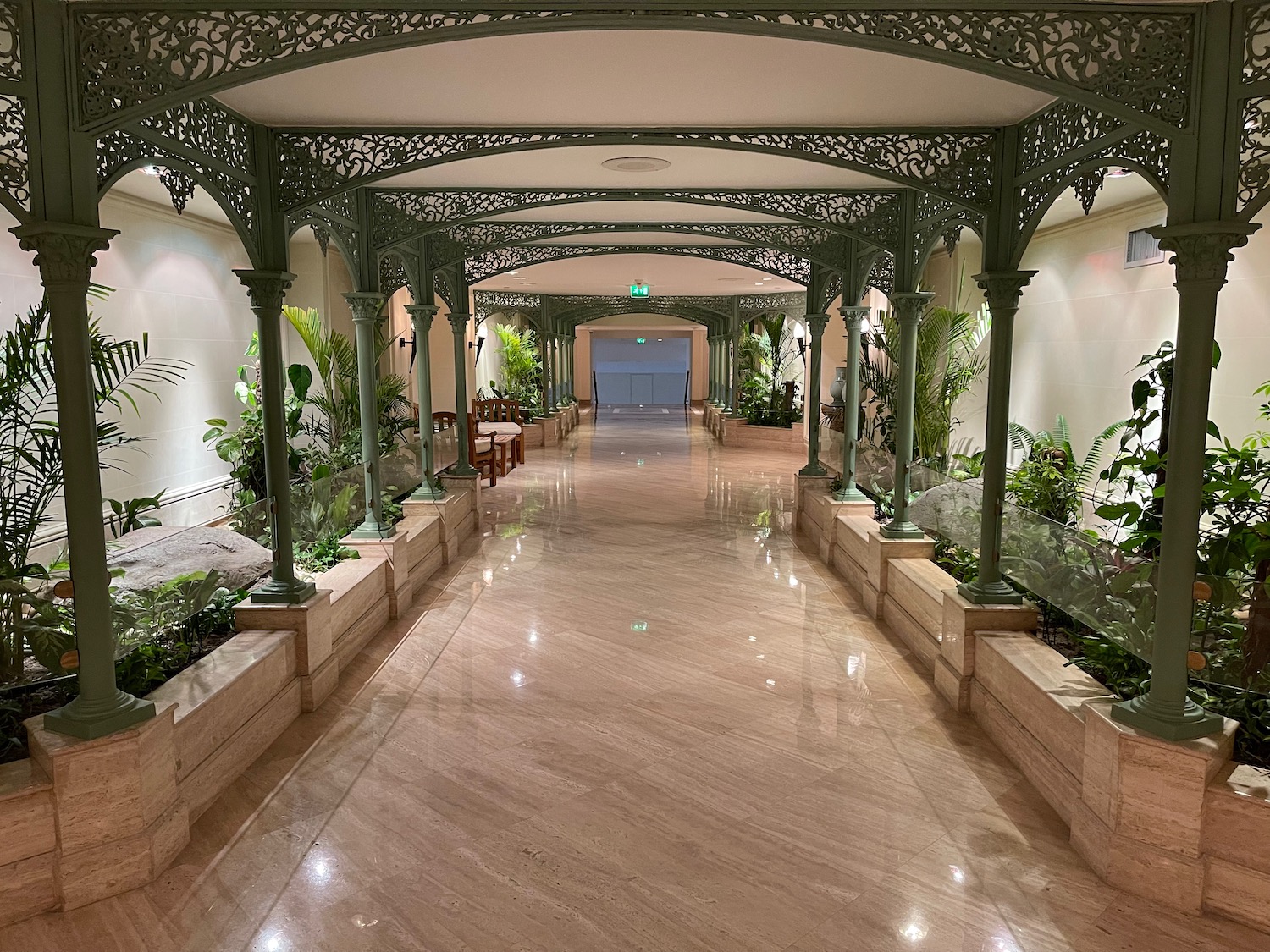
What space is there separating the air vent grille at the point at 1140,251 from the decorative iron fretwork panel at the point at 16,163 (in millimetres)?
6873

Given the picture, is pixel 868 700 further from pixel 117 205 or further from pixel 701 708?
pixel 117 205

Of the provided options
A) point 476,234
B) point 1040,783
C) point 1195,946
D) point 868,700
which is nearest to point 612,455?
point 476,234

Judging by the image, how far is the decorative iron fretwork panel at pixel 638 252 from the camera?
923cm

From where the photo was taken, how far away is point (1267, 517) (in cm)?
371

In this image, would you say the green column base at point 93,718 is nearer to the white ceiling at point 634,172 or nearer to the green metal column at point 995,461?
the white ceiling at point 634,172

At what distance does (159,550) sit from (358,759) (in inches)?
53.0

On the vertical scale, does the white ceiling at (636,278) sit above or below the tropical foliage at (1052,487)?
above

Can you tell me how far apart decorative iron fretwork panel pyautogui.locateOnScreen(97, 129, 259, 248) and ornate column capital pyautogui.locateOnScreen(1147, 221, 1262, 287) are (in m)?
3.73

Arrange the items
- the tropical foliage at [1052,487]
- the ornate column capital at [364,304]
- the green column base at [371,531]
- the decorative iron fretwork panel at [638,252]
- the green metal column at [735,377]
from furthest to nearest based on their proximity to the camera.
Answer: the green metal column at [735,377] < the decorative iron fretwork panel at [638,252] < the green column base at [371,531] < the ornate column capital at [364,304] < the tropical foliage at [1052,487]

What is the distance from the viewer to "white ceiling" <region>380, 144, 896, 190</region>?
213 inches

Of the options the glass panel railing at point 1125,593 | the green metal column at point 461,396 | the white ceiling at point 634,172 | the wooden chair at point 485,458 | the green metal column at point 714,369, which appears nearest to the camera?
the glass panel railing at point 1125,593

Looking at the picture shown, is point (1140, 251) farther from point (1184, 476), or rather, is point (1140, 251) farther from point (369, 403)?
point (369, 403)

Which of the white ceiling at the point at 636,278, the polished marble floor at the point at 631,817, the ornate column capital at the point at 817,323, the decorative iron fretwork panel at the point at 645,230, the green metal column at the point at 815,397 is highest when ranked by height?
the white ceiling at the point at 636,278

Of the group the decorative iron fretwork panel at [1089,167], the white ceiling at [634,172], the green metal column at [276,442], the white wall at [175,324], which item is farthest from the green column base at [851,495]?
the white wall at [175,324]
